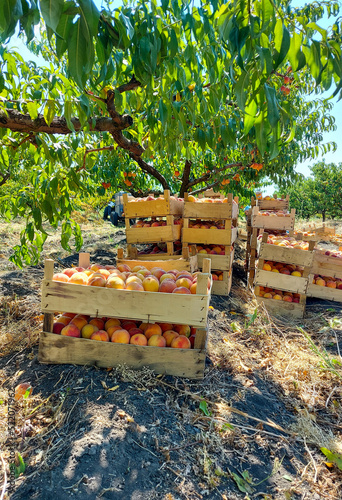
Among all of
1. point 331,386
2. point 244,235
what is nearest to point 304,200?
point 244,235

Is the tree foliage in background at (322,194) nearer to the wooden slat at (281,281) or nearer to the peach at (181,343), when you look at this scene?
the wooden slat at (281,281)

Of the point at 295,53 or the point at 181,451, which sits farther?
the point at 181,451

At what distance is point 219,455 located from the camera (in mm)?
1947

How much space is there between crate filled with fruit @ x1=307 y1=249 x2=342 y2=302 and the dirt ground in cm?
263

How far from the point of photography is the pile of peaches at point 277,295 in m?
5.49

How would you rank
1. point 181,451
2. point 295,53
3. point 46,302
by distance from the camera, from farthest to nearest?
point 46,302 → point 181,451 → point 295,53

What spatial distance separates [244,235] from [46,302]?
7.18 meters

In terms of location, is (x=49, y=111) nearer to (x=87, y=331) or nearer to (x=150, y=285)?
(x=150, y=285)

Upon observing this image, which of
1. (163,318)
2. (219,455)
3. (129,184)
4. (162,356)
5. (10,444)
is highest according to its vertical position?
(129,184)

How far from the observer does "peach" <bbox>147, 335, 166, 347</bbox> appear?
2506 millimetres

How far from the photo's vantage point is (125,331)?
8.38ft

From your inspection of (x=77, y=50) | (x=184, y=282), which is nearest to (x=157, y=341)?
(x=184, y=282)

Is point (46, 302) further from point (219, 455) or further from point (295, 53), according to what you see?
point (295, 53)

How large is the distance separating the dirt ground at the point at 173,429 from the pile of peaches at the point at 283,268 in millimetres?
2254
